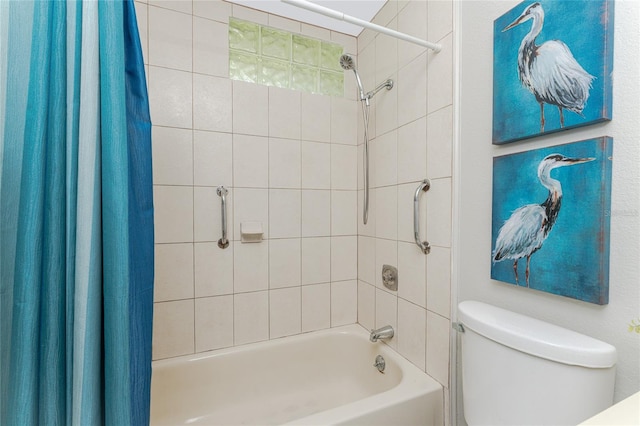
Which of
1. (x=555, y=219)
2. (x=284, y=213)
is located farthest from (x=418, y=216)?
(x=284, y=213)

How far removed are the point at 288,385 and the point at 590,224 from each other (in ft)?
5.11

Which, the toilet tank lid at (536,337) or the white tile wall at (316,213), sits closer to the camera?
the toilet tank lid at (536,337)

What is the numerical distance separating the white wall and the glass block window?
862 mm

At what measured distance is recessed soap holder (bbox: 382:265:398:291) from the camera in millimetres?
1457

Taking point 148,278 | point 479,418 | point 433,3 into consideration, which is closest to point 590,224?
point 479,418

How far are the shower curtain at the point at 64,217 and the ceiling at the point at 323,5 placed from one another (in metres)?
1.19

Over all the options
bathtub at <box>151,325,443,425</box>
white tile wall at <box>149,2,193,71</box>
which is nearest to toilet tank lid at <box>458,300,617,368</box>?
bathtub at <box>151,325,443,425</box>

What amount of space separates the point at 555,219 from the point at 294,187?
1.21 m

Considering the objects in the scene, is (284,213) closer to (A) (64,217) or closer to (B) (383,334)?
(B) (383,334)

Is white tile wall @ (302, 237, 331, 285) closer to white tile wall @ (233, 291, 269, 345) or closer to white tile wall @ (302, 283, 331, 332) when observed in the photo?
white tile wall @ (302, 283, 331, 332)

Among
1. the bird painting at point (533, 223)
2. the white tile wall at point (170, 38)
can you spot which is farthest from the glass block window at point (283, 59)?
the bird painting at point (533, 223)

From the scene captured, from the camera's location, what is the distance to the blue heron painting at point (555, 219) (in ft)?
2.27

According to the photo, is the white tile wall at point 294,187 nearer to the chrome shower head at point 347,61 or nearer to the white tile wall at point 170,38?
the white tile wall at point 170,38

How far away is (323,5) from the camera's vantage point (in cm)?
157
